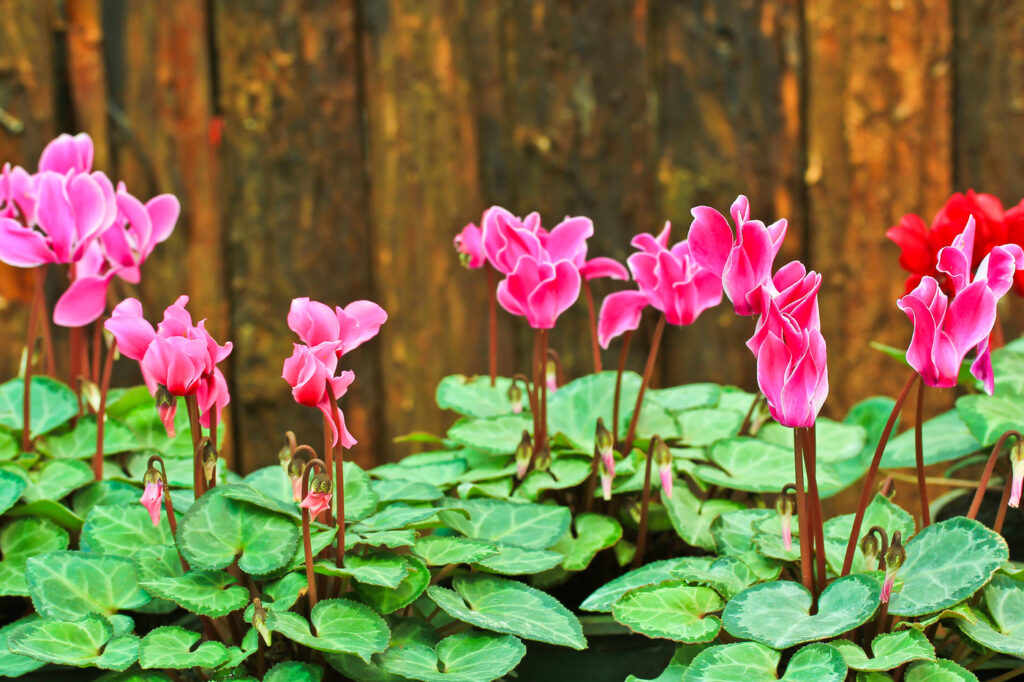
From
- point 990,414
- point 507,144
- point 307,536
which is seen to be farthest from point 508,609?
point 507,144

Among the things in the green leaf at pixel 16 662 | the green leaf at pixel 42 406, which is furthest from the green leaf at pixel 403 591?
the green leaf at pixel 42 406

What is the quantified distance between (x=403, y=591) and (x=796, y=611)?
0.27m

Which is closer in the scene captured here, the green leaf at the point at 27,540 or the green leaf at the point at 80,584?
the green leaf at the point at 80,584

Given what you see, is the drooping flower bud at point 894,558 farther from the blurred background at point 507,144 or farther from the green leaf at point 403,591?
the blurred background at point 507,144

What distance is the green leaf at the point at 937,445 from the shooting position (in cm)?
101

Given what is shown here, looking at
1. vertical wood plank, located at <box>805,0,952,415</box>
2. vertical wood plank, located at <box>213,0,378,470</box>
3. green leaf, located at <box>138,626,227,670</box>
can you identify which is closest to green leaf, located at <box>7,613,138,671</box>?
green leaf, located at <box>138,626,227,670</box>

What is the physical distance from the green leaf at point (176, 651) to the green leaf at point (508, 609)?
0.49 feet

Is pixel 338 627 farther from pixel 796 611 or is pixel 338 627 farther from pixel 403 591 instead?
pixel 796 611

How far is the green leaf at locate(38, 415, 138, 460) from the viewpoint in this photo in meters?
0.97

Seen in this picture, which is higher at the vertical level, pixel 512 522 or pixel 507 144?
pixel 507 144

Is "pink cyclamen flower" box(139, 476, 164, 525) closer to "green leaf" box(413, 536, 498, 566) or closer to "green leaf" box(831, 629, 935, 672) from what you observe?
"green leaf" box(413, 536, 498, 566)

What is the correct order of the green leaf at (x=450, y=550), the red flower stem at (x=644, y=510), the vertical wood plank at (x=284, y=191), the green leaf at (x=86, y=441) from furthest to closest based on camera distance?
the vertical wood plank at (x=284, y=191) < the green leaf at (x=86, y=441) < the red flower stem at (x=644, y=510) < the green leaf at (x=450, y=550)

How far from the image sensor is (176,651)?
0.66m

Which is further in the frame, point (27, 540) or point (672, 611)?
point (27, 540)
